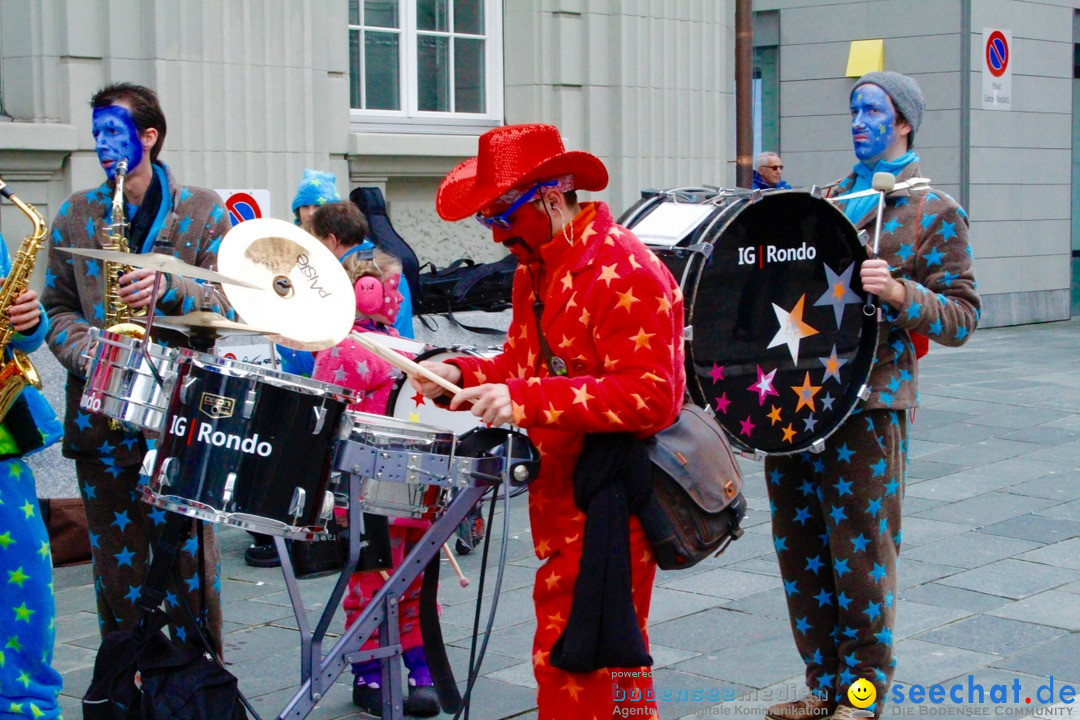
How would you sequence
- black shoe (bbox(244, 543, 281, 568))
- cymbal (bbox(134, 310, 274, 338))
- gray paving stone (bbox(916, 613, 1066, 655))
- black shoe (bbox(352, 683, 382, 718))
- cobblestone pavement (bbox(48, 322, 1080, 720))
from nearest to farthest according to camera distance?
cymbal (bbox(134, 310, 274, 338)) < black shoe (bbox(352, 683, 382, 718)) < cobblestone pavement (bbox(48, 322, 1080, 720)) < gray paving stone (bbox(916, 613, 1066, 655)) < black shoe (bbox(244, 543, 281, 568))

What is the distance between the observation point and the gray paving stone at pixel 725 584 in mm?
5902

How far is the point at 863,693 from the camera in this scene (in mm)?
4184

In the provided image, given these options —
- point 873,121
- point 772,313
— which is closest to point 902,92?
point 873,121

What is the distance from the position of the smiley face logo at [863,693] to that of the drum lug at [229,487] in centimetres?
202

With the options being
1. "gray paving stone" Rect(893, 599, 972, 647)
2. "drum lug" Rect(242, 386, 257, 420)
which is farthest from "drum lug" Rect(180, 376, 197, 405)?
"gray paving stone" Rect(893, 599, 972, 647)

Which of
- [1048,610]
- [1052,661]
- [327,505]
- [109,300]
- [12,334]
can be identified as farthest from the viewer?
[1048,610]

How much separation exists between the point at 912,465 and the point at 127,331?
573 cm

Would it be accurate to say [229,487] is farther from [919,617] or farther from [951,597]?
[951,597]

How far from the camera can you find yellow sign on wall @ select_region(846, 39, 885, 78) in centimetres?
1587

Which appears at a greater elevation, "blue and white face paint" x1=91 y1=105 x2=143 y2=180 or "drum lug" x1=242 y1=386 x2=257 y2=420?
"blue and white face paint" x1=91 y1=105 x2=143 y2=180

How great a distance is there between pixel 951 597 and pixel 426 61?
5.83m

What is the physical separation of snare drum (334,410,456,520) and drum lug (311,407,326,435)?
2.5 inches

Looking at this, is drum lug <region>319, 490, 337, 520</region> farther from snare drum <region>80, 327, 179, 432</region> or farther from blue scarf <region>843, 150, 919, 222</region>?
blue scarf <region>843, 150, 919, 222</region>

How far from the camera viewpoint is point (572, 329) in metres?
3.37
